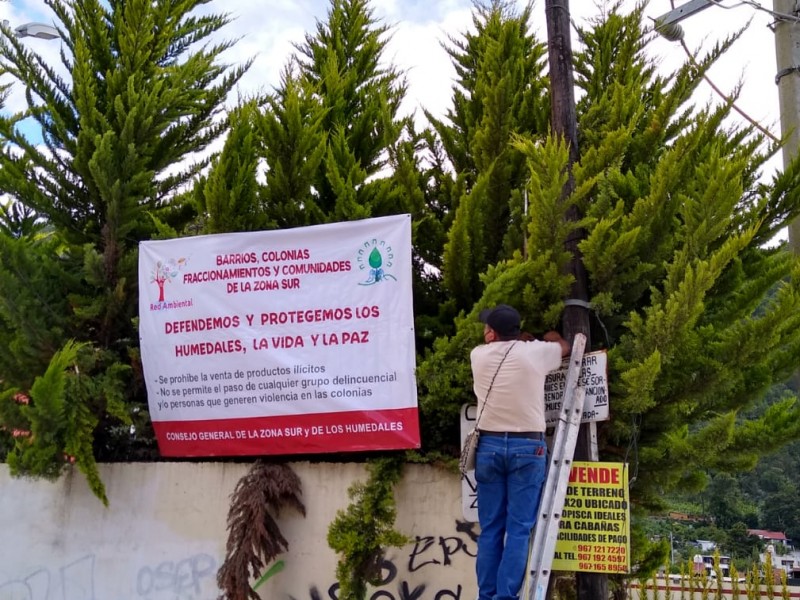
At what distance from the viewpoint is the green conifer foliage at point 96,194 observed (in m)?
6.42

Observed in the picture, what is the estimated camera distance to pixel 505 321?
465 centimetres

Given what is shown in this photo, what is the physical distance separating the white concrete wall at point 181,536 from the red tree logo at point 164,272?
142 cm

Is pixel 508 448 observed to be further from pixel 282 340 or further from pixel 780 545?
pixel 780 545

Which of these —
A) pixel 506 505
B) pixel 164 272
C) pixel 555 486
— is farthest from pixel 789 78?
pixel 164 272

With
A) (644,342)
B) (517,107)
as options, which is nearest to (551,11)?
(517,107)

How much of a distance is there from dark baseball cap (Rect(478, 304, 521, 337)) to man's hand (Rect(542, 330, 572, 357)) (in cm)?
32

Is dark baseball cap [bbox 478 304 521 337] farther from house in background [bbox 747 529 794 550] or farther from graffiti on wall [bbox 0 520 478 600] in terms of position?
house in background [bbox 747 529 794 550]

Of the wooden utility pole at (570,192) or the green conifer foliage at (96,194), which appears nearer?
the wooden utility pole at (570,192)

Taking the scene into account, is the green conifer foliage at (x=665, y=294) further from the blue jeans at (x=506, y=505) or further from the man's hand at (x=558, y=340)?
the blue jeans at (x=506, y=505)

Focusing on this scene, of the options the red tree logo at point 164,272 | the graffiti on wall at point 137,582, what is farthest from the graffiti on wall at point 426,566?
the red tree logo at point 164,272

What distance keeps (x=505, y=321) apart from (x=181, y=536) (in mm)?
3163

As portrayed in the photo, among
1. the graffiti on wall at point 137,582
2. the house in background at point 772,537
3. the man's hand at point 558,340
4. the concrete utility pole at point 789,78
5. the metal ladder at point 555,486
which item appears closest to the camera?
the metal ladder at point 555,486

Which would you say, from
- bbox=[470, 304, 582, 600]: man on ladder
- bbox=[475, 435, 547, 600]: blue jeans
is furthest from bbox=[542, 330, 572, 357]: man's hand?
bbox=[475, 435, 547, 600]: blue jeans

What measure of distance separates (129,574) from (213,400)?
150 centimetres
